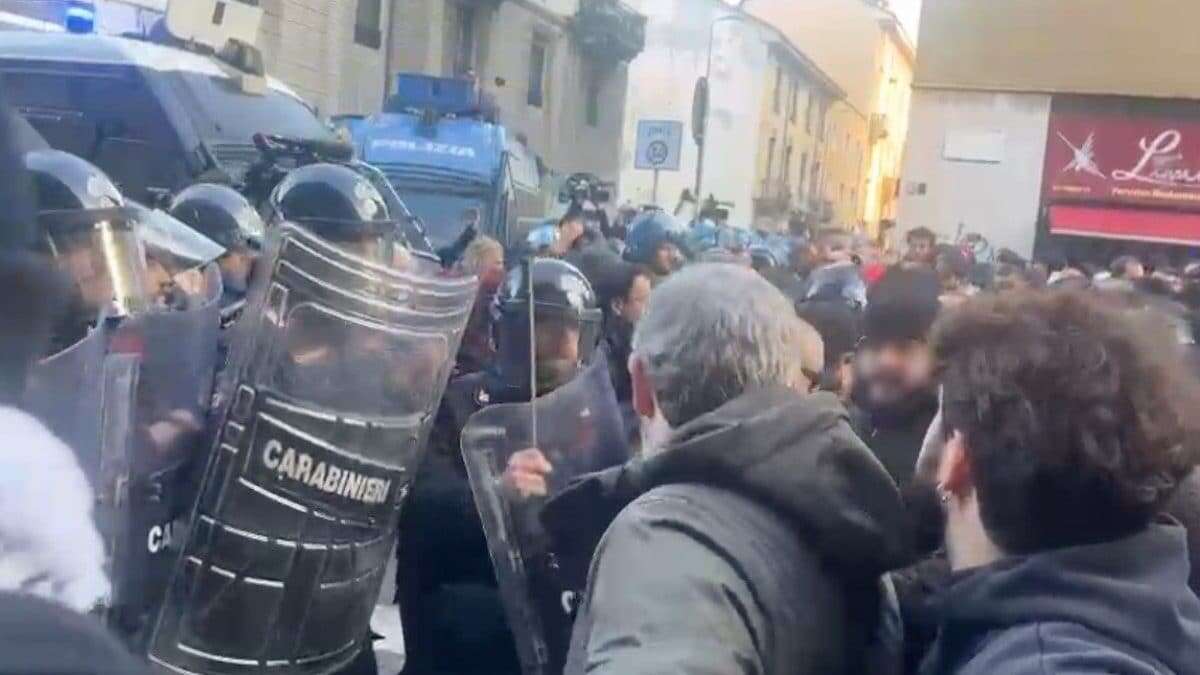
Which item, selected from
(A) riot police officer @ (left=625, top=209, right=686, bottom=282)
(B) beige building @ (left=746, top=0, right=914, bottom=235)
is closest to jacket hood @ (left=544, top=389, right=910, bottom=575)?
(A) riot police officer @ (left=625, top=209, right=686, bottom=282)

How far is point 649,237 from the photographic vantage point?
9062 mm

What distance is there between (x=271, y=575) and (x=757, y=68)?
140ft

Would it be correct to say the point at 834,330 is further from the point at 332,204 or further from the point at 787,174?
the point at 787,174

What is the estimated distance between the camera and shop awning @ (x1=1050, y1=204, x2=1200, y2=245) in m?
26.9

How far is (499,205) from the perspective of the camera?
1158cm

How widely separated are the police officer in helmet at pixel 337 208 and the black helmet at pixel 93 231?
627 millimetres

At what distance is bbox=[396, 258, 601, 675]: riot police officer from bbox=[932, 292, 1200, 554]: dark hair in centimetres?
151

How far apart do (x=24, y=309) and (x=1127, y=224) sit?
27988mm

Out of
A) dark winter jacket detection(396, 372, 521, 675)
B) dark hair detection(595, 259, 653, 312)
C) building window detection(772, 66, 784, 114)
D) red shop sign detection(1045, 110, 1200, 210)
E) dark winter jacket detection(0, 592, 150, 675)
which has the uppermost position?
building window detection(772, 66, 784, 114)

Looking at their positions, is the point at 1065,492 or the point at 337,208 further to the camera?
the point at 337,208

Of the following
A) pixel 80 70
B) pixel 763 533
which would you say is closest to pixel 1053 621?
pixel 763 533

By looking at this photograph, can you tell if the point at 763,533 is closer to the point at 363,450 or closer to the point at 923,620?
the point at 923,620

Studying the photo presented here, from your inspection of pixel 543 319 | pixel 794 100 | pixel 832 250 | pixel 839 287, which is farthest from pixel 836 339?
pixel 794 100

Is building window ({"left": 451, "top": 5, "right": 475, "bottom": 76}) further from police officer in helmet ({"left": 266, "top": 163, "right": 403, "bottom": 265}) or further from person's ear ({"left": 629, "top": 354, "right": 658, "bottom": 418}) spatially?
person's ear ({"left": 629, "top": 354, "right": 658, "bottom": 418})
